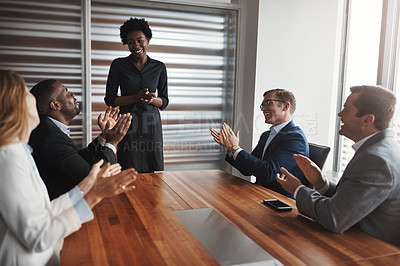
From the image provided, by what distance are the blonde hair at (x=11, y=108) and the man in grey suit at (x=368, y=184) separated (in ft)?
3.92

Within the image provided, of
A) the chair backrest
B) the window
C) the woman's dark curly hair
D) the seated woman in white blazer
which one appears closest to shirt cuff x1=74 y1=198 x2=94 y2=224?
the seated woman in white blazer

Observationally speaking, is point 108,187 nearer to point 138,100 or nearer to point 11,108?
point 11,108

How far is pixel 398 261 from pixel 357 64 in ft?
11.1

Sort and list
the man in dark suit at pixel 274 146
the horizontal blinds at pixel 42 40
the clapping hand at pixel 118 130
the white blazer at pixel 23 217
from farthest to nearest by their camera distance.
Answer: the horizontal blinds at pixel 42 40 → the man in dark suit at pixel 274 146 → the clapping hand at pixel 118 130 → the white blazer at pixel 23 217

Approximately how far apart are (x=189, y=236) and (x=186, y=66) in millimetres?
3105

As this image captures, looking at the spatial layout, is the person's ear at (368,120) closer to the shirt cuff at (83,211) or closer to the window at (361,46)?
the shirt cuff at (83,211)

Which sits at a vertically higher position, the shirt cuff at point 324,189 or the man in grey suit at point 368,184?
the man in grey suit at point 368,184

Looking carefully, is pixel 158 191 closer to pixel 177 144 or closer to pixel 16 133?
pixel 16 133

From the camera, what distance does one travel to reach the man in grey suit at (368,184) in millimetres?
1419

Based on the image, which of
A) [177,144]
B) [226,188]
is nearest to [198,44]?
[177,144]

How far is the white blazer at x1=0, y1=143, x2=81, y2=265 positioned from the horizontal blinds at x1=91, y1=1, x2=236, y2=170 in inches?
113

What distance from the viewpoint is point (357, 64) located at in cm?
411

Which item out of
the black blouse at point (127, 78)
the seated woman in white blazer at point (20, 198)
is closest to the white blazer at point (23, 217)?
the seated woman in white blazer at point (20, 198)

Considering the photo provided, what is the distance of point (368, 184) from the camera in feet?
4.66
